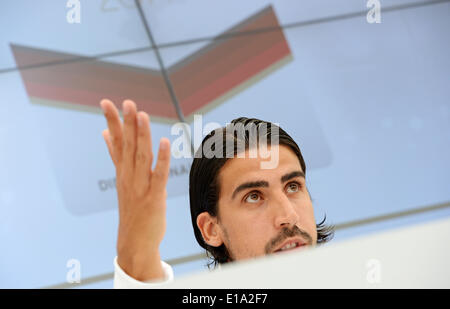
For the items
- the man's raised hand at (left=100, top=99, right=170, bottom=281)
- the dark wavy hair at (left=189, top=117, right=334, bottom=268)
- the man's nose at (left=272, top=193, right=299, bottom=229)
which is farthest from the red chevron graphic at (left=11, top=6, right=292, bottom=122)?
the man's raised hand at (left=100, top=99, right=170, bottom=281)

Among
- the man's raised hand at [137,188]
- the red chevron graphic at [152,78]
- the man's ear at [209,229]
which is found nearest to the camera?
the man's raised hand at [137,188]

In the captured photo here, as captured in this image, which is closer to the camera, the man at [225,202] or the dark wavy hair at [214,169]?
the man at [225,202]

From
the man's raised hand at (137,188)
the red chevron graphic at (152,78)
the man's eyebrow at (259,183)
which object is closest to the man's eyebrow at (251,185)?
the man's eyebrow at (259,183)

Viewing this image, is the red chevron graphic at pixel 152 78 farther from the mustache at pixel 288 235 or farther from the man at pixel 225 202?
the mustache at pixel 288 235

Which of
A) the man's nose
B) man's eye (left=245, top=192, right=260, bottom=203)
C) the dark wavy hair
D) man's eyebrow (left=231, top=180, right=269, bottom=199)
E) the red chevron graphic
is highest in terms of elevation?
the red chevron graphic

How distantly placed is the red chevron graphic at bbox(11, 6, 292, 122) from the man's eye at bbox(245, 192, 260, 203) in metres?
1.19

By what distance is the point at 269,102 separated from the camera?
1932mm

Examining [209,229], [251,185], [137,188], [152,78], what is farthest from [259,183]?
[152,78]

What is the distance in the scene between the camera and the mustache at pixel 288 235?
635 mm

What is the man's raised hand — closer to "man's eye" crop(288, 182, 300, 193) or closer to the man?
the man

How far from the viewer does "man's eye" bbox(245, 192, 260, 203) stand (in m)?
0.70

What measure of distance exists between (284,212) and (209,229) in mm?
156

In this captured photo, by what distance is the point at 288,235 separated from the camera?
2.08 feet
